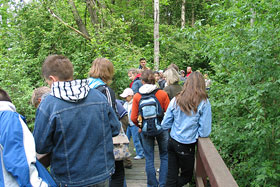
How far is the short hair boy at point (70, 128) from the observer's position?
197cm

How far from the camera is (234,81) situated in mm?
4695

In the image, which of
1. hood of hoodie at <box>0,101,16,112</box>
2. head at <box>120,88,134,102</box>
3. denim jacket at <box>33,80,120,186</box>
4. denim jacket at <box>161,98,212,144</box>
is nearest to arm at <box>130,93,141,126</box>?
denim jacket at <box>161,98,212,144</box>

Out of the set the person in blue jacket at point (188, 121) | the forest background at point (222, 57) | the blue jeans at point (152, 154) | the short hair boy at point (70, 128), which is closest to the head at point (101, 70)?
the short hair boy at point (70, 128)

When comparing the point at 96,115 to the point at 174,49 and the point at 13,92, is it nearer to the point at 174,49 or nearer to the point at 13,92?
the point at 13,92

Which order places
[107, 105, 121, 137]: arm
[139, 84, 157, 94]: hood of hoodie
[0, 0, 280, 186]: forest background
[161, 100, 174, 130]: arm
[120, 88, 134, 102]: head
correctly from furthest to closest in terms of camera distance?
1. [120, 88, 134, 102]: head
2. [0, 0, 280, 186]: forest background
3. [139, 84, 157, 94]: hood of hoodie
4. [161, 100, 174, 130]: arm
5. [107, 105, 121, 137]: arm

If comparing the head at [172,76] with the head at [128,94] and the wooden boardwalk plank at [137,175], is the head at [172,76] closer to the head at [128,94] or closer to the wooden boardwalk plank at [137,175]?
the head at [128,94]

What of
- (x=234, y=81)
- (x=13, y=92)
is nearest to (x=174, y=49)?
(x=13, y=92)

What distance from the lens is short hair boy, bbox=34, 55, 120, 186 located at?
1973mm

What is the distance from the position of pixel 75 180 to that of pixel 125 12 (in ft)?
59.7

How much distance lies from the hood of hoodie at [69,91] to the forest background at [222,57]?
8.88 feet

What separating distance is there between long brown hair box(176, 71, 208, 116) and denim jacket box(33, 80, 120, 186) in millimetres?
1358

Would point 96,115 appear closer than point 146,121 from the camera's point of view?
Yes

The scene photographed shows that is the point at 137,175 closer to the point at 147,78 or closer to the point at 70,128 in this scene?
the point at 147,78

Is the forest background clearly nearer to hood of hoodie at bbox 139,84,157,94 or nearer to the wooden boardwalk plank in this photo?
hood of hoodie at bbox 139,84,157,94
